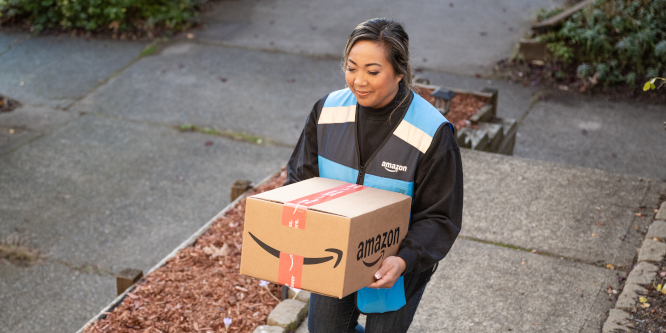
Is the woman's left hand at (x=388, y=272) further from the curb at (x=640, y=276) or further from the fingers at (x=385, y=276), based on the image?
the curb at (x=640, y=276)

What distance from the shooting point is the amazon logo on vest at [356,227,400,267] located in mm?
1940

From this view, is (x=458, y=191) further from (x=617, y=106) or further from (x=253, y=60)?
(x=253, y=60)

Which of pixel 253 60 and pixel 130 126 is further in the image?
pixel 253 60

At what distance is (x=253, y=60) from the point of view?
9078 millimetres

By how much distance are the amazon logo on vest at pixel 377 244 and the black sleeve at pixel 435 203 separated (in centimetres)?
5

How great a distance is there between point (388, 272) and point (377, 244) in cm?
11

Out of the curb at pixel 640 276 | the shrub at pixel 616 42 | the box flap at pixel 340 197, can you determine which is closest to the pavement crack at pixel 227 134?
the curb at pixel 640 276

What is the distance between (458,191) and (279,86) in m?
6.35

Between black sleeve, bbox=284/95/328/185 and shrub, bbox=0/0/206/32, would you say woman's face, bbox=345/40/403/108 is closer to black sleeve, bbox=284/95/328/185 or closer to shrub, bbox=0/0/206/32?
black sleeve, bbox=284/95/328/185

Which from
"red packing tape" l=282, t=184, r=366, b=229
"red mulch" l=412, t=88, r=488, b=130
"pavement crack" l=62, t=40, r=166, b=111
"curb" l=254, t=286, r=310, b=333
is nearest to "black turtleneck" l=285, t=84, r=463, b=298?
"red packing tape" l=282, t=184, r=366, b=229

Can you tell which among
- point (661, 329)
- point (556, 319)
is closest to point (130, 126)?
point (556, 319)

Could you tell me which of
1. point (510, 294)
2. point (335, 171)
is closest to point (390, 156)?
point (335, 171)

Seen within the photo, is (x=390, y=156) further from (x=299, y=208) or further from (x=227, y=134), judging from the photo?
(x=227, y=134)

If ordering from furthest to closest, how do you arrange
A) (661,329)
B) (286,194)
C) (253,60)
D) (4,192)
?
(253,60) < (4,192) < (661,329) < (286,194)
